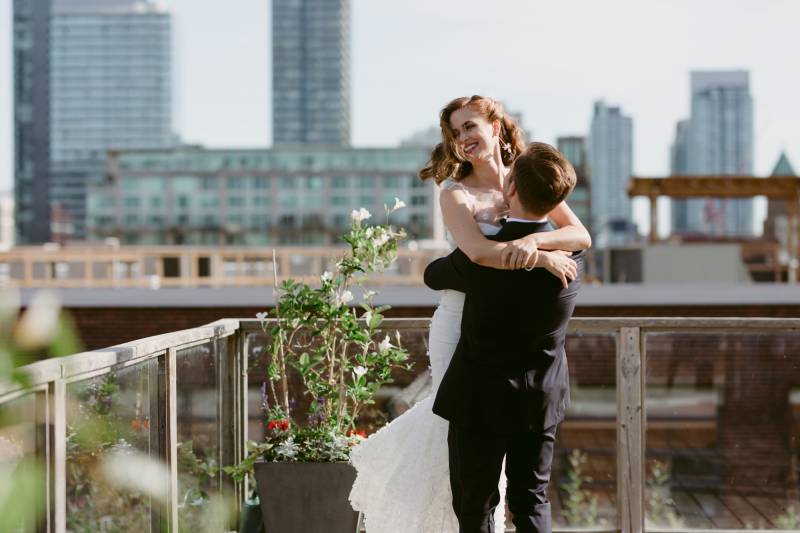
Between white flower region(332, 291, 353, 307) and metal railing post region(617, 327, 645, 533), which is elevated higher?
white flower region(332, 291, 353, 307)

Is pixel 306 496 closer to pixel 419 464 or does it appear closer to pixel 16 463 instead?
pixel 419 464

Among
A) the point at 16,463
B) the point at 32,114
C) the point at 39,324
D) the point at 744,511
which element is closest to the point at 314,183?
the point at 32,114

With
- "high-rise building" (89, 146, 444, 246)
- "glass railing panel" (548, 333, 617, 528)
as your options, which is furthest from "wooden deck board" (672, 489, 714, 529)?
"high-rise building" (89, 146, 444, 246)

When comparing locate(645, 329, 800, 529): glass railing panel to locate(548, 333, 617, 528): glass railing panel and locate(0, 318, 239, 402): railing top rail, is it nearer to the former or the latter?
locate(548, 333, 617, 528): glass railing panel

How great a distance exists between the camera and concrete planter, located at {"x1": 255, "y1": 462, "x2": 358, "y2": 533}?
3.23 meters

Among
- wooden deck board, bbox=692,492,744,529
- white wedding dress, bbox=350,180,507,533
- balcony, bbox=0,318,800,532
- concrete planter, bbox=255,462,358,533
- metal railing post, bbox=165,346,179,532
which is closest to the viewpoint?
balcony, bbox=0,318,800,532

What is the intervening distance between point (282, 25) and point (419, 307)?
183866 millimetres

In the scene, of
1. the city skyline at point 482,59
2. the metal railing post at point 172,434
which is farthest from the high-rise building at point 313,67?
the metal railing post at point 172,434

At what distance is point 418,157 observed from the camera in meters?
99.3

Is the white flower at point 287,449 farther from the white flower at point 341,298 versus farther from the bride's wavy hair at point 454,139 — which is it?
the bride's wavy hair at point 454,139

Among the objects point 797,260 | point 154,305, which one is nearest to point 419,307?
point 154,305

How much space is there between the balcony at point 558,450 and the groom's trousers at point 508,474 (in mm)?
745

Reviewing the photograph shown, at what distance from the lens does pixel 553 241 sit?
85.9 inches

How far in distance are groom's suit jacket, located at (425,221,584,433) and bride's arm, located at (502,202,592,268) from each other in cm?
4
